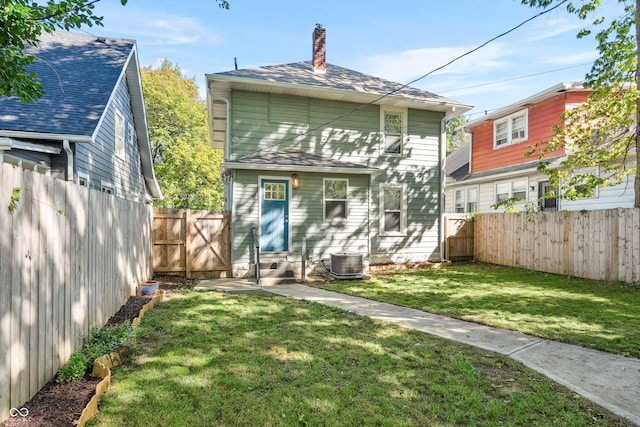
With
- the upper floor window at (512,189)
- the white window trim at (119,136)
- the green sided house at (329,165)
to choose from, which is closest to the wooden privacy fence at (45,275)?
the green sided house at (329,165)

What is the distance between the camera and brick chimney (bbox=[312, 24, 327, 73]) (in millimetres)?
12068

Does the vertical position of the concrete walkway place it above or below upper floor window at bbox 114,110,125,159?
below

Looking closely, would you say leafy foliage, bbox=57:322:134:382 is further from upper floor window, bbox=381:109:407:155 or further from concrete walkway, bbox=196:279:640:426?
upper floor window, bbox=381:109:407:155

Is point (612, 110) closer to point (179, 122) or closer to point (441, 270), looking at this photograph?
point (441, 270)

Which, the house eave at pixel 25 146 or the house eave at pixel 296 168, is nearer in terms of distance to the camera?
the house eave at pixel 25 146

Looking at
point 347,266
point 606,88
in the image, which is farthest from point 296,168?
point 606,88

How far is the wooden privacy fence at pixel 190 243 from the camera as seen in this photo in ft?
30.3

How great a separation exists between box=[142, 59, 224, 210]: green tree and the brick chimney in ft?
42.6

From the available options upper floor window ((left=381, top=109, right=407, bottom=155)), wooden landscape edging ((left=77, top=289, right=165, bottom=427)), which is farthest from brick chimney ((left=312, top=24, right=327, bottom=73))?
wooden landscape edging ((left=77, top=289, right=165, bottom=427))

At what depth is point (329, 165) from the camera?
9945 mm

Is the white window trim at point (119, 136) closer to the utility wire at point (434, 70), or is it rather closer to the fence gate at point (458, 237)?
the utility wire at point (434, 70)

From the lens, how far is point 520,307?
247 inches

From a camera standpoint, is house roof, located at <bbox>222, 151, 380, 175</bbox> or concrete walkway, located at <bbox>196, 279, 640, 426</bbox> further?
house roof, located at <bbox>222, 151, 380, 175</bbox>

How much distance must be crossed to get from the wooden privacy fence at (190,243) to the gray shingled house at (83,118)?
2.14 metres
